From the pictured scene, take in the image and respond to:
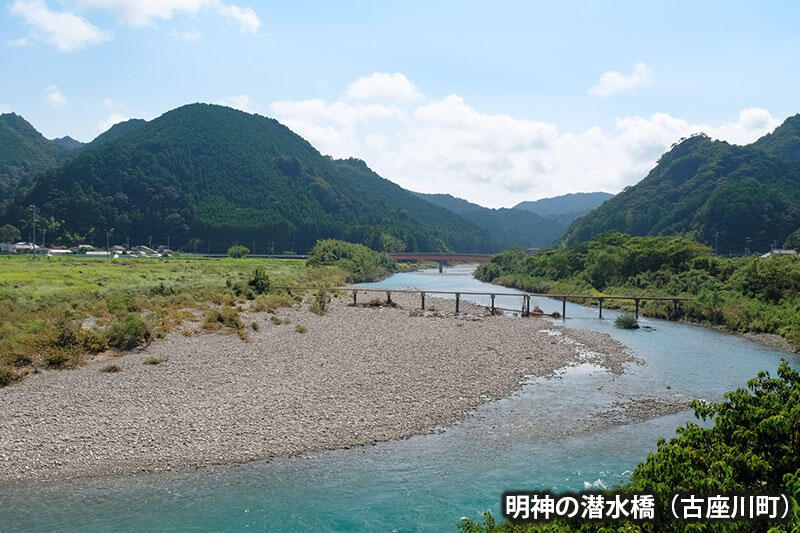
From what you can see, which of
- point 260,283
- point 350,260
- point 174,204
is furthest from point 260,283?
point 174,204

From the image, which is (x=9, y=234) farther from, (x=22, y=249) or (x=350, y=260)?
(x=350, y=260)

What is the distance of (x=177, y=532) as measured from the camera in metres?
12.5

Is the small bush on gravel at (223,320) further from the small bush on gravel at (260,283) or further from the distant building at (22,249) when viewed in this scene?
the distant building at (22,249)

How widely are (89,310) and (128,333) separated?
7.74 metres

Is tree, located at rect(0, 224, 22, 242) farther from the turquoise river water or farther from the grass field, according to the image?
the turquoise river water

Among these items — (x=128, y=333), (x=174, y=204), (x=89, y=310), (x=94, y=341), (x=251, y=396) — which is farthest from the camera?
(x=174, y=204)

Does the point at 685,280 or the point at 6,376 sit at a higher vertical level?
the point at 685,280

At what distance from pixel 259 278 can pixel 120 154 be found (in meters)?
142

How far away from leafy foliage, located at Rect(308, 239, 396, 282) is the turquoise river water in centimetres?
8170

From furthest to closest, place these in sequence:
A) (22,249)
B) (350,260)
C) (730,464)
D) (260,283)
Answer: (22,249) < (350,260) < (260,283) < (730,464)

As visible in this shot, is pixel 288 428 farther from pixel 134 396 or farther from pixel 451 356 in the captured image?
pixel 451 356

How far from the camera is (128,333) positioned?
29.0m

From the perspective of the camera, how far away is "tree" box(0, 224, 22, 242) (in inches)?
5290

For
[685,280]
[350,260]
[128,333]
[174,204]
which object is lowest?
[128,333]
